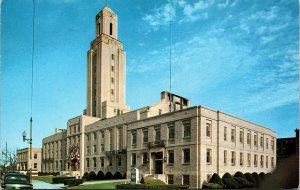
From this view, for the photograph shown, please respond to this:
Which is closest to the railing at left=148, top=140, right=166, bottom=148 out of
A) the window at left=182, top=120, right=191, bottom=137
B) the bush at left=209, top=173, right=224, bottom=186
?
the window at left=182, top=120, right=191, bottom=137

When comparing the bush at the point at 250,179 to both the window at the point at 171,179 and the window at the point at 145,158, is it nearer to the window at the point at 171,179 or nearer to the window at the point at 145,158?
the window at the point at 171,179

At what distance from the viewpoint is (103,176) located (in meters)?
48.9

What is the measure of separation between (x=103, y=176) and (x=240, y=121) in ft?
74.8

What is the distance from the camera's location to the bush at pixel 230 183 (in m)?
32.0

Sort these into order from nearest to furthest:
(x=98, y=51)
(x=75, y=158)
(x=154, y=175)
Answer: (x=154, y=175) → (x=75, y=158) → (x=98, y=51)

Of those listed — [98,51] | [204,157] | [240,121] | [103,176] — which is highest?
[98,51]

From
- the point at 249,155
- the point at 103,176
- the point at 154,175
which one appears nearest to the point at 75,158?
the point at 103,176

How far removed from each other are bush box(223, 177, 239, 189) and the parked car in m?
19.3

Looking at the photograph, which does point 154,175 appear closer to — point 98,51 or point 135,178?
point 135,178

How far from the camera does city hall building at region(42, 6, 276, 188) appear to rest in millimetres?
32500

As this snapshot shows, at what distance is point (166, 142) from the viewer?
1385 inches

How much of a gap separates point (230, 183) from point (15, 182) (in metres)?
20.6

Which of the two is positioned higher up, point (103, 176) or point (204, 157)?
point (204, 157)

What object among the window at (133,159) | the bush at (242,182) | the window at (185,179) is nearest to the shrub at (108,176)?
the window at (133,159)
